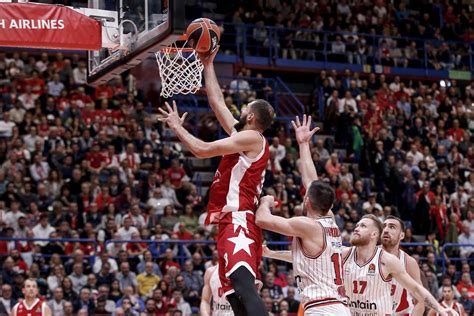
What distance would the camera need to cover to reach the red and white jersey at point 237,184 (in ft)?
23.6

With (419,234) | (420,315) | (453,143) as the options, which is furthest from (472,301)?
(420,315)

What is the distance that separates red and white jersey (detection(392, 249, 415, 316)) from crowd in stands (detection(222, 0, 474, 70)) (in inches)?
522

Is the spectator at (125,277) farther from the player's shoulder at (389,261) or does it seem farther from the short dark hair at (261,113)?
the short dark hair at (261,113)

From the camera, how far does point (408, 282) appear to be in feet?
26.3

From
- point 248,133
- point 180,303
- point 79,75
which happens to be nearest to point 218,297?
point 180,303

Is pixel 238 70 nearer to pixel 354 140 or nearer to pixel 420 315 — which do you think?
pixel 354 140

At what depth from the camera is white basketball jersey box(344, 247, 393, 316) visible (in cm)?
838

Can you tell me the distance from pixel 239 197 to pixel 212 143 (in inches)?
19.6

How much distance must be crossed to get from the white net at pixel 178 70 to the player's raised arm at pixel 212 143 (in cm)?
156

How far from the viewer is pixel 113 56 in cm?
937

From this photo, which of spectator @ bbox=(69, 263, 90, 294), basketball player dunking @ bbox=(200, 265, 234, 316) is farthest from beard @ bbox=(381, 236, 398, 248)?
spectator @ bbox=(69, 263, 90, 294)

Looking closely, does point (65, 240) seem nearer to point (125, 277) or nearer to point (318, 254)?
point (125, 277)

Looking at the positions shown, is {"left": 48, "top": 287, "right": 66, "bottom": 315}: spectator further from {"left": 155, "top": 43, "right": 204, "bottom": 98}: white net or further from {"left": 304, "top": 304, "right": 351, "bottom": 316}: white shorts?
{"left": 304, "top": 304, "right": 351, "bottom": 316}: white shorts

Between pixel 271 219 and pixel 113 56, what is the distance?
3.13m
